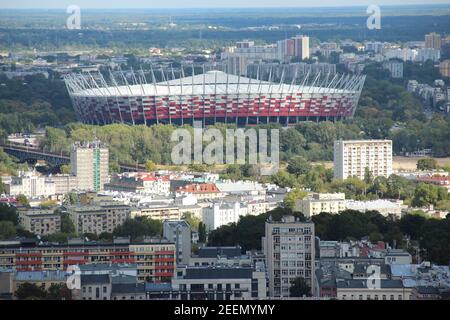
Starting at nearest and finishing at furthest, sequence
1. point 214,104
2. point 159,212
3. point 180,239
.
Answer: point 180,239
point 159,212
point 214,104

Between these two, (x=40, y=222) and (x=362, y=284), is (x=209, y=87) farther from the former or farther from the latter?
(x=362, y=284)

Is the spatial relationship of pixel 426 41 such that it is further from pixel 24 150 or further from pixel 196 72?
pixel 24 150

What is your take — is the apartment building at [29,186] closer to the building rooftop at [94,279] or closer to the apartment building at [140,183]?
the apartment building at [140,183]

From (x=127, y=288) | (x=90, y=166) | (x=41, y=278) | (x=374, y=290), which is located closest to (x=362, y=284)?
(x=374, y=290)

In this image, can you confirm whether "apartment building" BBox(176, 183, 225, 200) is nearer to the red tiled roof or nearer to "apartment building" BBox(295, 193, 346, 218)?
the red tiled roof

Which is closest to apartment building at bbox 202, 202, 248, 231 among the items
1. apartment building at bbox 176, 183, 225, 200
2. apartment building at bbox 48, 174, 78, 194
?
apartment building at bbox 176, 183, 225, 200

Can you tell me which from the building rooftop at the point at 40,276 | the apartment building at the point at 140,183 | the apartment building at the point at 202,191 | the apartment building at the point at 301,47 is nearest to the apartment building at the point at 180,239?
the building rooftop at the point at 40,276
